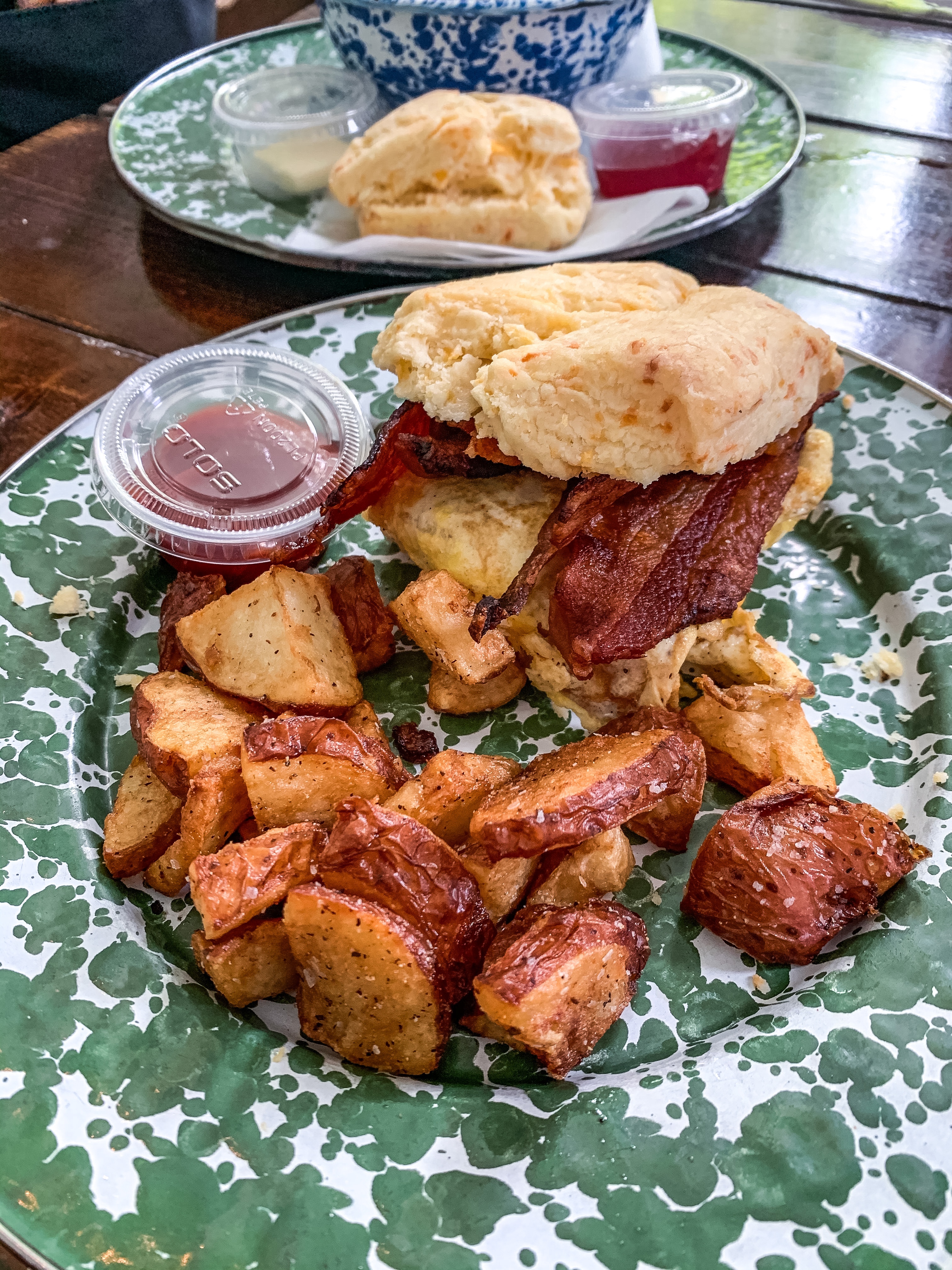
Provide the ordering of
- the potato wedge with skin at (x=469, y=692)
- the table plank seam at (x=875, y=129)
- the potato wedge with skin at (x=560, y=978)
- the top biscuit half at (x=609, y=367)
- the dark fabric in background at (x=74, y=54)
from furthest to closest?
the table plank seam at (x=875, y=129), the dark fabric in background at (x=74, y=54), the potato wedge with skin at (x=469, y=692), the top biscuit half at (x=609, y=367), the potato wedge with skin at (x=560, y=978)

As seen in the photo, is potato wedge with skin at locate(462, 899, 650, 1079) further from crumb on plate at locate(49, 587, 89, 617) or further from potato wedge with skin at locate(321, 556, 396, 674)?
crumb on plate at locate(49, 587, 89, 617)

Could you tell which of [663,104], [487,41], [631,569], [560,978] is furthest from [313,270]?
[560,978]

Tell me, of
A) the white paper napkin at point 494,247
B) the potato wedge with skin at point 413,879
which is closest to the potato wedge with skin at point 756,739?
the potato wedge with skin at point 413,879

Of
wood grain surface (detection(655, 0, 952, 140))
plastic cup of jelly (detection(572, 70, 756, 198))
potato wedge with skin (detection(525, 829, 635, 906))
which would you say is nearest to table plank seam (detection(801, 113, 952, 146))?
wood grain surface (detection(655, 0, 952, 140))

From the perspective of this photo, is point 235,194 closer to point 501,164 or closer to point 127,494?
point 501,164

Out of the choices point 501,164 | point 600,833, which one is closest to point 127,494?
point 600,833

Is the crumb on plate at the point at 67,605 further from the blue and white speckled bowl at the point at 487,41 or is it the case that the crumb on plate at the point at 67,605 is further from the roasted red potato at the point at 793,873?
the blue and white speckled bowl at the point at 487,41
